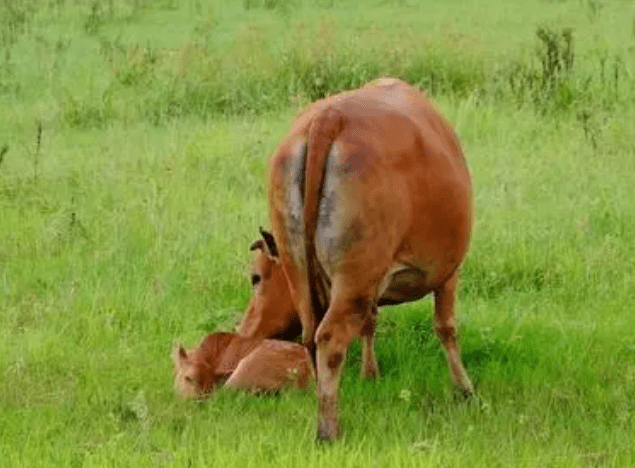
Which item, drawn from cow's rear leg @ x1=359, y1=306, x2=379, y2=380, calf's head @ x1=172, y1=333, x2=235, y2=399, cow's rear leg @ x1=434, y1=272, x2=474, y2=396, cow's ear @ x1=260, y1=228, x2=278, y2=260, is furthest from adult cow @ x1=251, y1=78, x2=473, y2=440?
calf's head @ x1=172, y1=333, x2=235, y2=399

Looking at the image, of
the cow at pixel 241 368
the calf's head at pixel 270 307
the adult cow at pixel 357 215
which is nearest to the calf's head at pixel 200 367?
the cow at pixel 241 368

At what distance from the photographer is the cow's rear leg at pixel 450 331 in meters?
5.73

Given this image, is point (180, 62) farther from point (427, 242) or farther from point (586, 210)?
point (427, 242)

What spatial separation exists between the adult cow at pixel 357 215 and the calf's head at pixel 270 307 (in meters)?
0.59

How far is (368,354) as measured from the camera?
602 cm

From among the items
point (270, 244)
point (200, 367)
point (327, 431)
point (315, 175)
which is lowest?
point (200, 367)

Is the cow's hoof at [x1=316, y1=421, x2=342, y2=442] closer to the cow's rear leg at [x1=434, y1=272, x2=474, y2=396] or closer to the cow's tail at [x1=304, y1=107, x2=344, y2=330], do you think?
the cow's tail at [x1=304, y1=107, x2=344, y2=330]

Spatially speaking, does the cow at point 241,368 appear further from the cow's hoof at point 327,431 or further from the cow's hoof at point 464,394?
the cow's hoof at point 327,431

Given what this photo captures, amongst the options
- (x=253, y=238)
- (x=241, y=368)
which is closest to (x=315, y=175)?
(x=241, y=368)

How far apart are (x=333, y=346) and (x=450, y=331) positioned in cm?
102

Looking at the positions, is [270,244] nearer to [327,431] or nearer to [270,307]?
[270,307]

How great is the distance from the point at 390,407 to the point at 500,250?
2.24 m

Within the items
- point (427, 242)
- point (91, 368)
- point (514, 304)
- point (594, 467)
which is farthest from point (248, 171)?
point (594, 467)

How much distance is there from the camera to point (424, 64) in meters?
12.7
